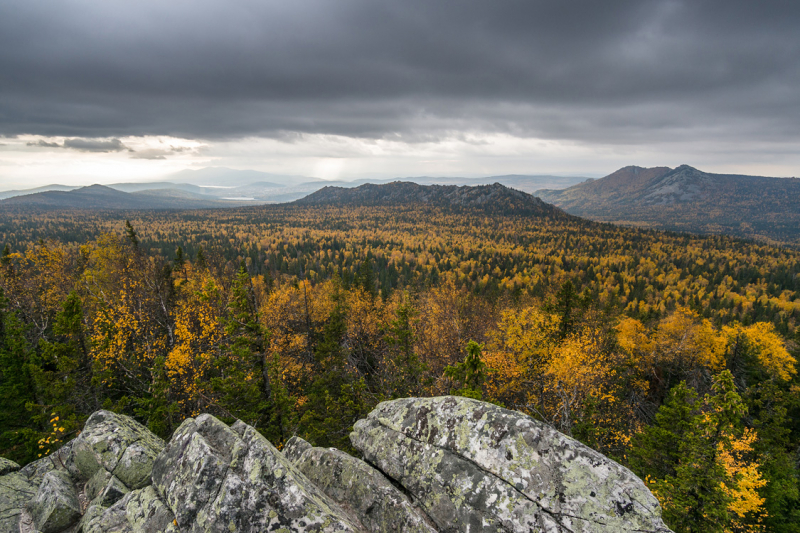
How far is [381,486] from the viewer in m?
9.84

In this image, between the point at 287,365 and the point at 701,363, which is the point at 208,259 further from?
the point at 701,363

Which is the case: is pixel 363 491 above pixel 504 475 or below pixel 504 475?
below

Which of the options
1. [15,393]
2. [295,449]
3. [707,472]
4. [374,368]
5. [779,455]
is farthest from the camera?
[374,368]

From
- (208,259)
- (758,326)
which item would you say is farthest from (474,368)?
(758,326)

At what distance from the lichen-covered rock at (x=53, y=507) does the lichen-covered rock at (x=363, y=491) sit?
25.3 feet

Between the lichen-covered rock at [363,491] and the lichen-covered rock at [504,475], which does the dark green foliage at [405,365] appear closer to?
the lichen-covered rock at [363,491]

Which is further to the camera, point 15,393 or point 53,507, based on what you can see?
point 15,393

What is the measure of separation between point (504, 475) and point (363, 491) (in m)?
4.39

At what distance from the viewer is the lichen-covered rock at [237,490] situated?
26.0 ft

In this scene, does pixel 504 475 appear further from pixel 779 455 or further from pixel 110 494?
pixel 779 455

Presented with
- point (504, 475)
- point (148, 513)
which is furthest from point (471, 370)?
point (148, 513)

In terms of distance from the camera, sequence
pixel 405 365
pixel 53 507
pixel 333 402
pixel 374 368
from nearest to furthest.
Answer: pixel 53 507
pixel 333 402
pixel 405 365
pixel 374 368

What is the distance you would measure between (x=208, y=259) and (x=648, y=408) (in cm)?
7130

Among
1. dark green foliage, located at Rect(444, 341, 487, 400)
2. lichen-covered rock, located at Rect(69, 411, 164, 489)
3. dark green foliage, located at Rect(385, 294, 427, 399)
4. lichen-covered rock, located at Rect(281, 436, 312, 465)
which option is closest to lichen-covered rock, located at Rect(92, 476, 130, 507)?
lichen-covered rock, located at Rect(69, 411, 164, 489)
